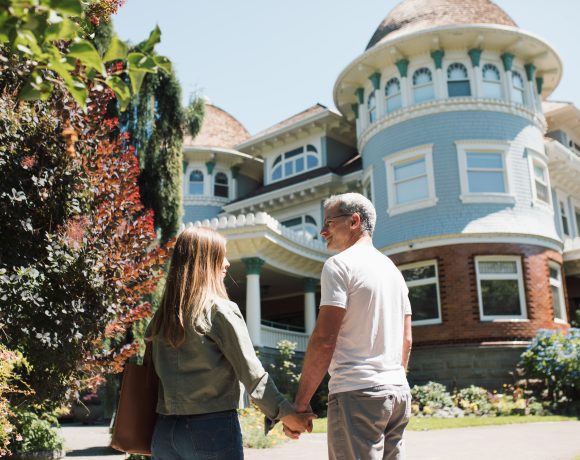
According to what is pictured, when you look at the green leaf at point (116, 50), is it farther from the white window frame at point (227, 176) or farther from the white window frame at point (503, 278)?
the white window frame at point (227, 176)

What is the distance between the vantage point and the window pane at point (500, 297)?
1786 centimetres

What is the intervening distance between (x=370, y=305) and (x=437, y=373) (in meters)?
15.5

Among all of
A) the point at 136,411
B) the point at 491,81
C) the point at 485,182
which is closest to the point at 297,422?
the point at 136,411

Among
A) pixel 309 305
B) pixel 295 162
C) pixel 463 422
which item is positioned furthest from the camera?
pixel 295 162

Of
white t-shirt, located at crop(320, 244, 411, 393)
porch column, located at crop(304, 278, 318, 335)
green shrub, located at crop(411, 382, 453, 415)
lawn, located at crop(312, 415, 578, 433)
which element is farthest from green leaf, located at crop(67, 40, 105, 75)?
porch column, located at crop(304, 278, 318, 335)

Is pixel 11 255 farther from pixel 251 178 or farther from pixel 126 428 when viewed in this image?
pixel 251 178

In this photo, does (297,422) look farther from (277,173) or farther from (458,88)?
(277,173)

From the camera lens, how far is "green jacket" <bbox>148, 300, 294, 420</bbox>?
9.25 ft

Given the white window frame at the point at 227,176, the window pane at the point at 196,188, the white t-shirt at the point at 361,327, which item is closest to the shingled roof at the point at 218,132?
the white window frame at the point at 227,176

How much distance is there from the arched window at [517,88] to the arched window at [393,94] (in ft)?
12.8

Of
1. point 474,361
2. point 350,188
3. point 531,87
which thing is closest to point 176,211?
point 474,361

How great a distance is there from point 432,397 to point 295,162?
528 inches

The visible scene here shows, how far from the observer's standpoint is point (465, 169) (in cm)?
1894

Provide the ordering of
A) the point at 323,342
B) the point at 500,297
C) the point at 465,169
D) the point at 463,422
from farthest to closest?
the point at 465,169 → the point at 500,297 → the point at 463,422 → the point at 323,342
